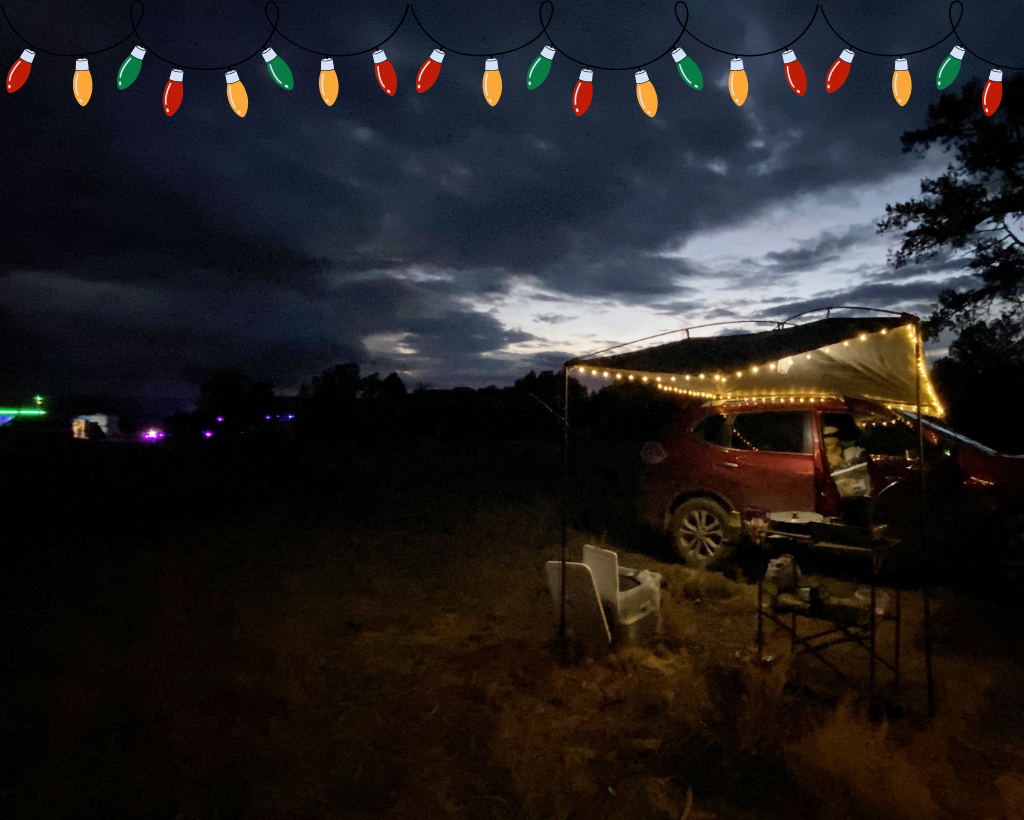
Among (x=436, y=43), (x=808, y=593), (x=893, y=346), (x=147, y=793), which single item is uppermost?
(x=436, y=43)

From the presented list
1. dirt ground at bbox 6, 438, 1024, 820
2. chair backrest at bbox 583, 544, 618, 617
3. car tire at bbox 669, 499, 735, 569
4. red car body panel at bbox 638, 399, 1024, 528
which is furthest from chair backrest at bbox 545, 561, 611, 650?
car tire at bbox 669, 499, 735, 569

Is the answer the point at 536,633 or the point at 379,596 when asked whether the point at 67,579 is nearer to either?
the point at 379,596

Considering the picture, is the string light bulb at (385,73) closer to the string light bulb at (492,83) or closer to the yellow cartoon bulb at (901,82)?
the string light bulb at (492,83)

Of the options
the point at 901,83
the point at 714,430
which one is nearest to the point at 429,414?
the point at 714,430

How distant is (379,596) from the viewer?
18.7ft

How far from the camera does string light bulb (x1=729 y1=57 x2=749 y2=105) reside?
466 cm

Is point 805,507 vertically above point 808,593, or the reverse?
point 805,507

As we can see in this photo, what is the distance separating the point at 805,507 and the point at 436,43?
16.5 ft

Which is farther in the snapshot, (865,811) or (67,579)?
(67,579)

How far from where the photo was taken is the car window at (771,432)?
6027 mm

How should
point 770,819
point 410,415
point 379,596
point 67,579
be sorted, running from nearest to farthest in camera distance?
point 770,819
point 379,596
point 67,579
point 410,415

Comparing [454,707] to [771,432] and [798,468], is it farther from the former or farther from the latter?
[771,432]

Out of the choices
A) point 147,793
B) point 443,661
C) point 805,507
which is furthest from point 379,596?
point 805,507

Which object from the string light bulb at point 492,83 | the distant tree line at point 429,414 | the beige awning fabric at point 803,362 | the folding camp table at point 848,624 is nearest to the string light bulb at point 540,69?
the string light bulb at point 492,83
